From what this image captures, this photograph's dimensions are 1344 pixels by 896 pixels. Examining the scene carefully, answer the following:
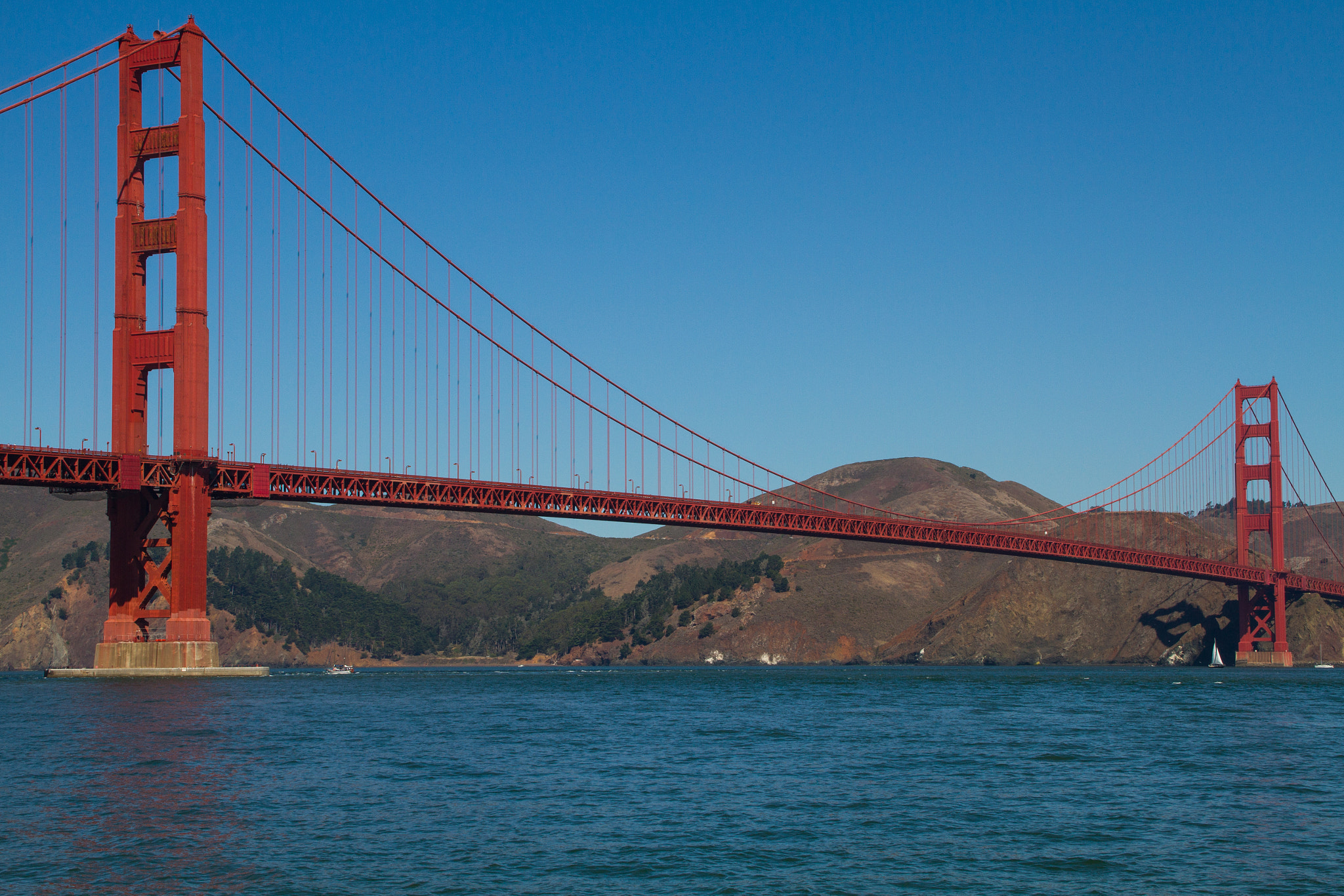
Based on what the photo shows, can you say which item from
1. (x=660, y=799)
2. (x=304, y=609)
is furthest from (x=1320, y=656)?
(x=304, y=609)

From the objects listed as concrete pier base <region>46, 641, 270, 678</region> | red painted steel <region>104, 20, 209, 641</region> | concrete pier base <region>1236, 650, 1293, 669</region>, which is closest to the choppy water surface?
concrete pier base <region>46, 641, 270, 678</region>

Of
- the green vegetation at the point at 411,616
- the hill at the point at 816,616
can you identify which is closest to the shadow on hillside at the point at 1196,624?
the hill at the point at 816,616

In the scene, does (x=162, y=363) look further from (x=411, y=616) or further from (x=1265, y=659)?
(x=411, y=616)

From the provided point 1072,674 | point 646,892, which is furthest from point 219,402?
point 1072,674

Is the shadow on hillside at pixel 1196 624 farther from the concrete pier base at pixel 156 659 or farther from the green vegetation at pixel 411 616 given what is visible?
the concrete pier base at pixel 156 659

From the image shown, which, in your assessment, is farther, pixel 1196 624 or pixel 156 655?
pixel 1196 624

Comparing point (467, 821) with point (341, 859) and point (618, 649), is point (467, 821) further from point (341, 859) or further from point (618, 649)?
point (618, 649)
